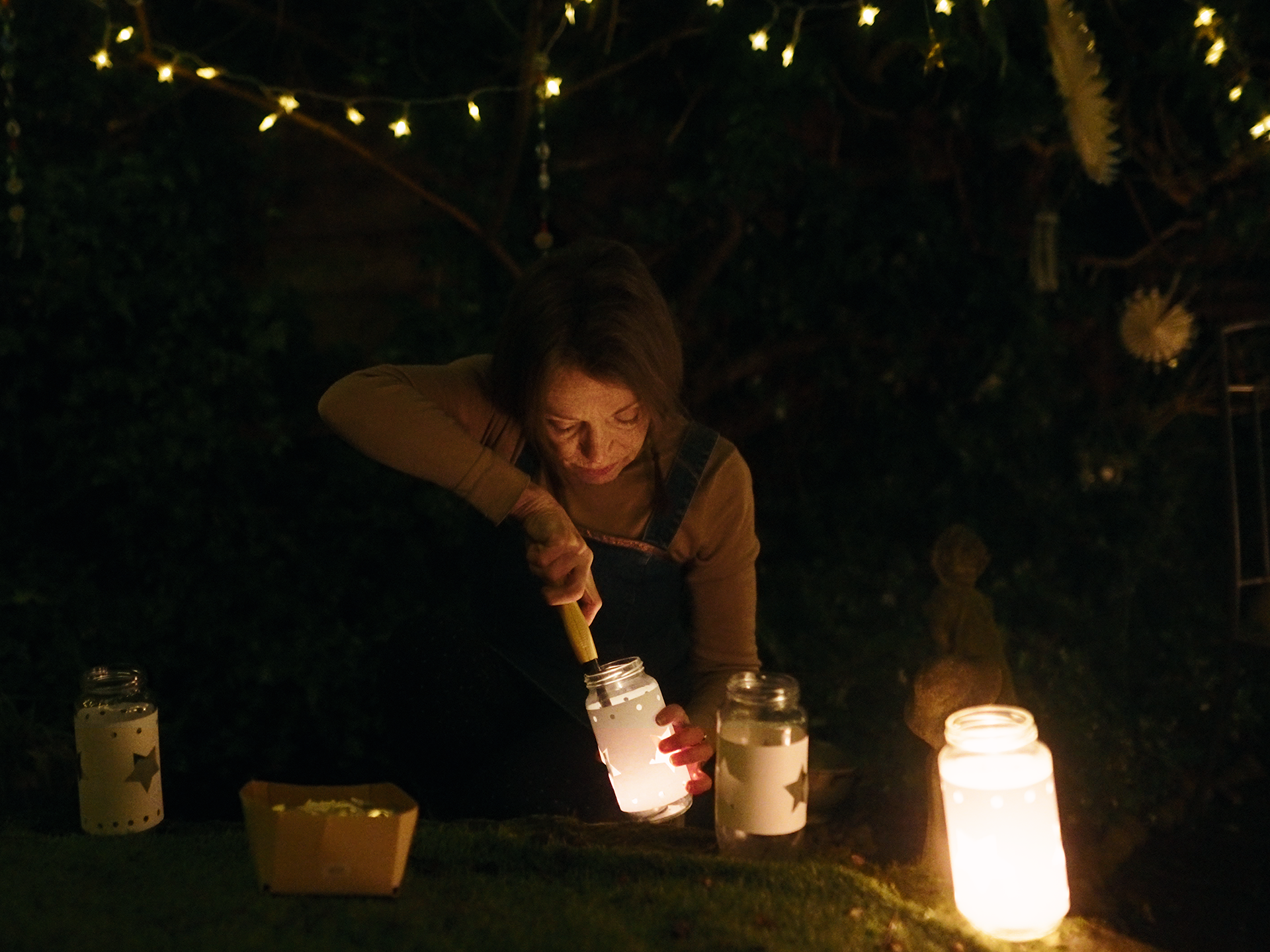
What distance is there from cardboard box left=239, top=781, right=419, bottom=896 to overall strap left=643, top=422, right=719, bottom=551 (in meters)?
0.81

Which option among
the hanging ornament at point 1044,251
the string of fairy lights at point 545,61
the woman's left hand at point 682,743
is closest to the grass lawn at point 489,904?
the woman's left hand at point 682,743

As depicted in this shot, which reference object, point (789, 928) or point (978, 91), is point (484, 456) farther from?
point (978, 91)

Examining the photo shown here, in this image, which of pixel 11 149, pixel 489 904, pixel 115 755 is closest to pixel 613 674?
pixel 489 904

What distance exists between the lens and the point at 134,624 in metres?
3.27

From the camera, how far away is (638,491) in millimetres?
2268

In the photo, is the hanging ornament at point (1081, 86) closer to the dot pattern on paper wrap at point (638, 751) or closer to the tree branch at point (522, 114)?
the tree branch at point (522, 114)

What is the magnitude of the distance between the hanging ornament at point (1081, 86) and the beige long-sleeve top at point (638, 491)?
1455 millimetres

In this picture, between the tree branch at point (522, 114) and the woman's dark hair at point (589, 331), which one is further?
the tree branch at point (522, 114)

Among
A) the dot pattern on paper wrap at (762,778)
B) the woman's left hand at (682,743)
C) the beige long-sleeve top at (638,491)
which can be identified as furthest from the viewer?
the beige long-sleeve top at (638,491)

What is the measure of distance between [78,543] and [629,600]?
2023 mm

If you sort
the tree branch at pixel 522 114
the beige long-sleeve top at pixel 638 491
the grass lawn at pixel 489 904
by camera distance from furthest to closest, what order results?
the tree branch at pixel 522 114 < the beige long-sleeve top at pixel 638 491 < the grass lawn at pixel 489 904

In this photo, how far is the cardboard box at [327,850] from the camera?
149 cm

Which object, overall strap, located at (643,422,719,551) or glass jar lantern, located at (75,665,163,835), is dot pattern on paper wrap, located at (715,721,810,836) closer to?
overall strap, located at (643,422,719,551)

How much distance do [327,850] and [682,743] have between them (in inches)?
21.1
